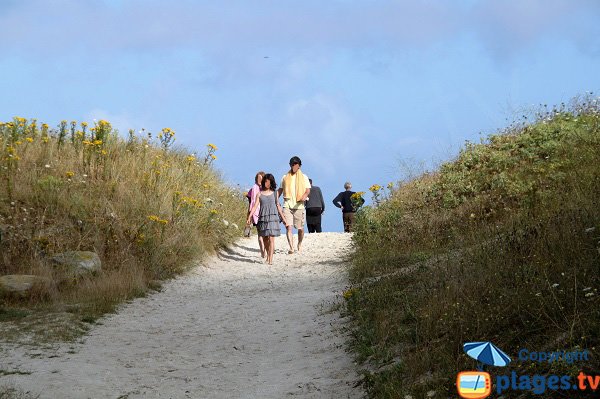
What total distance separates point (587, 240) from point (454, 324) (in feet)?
5.69

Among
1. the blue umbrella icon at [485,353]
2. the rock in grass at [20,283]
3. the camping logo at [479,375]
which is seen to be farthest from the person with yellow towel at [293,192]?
the blue umbrella icon at [485,353]

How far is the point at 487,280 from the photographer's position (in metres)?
7.82

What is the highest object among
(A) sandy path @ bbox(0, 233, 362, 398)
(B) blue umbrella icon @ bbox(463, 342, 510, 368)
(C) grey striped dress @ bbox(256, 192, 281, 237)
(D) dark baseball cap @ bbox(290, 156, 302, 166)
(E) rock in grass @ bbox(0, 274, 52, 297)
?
(D) dark baseball cap @ bbox(290, 156, 302, 166)

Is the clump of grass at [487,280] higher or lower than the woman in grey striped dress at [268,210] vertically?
lower

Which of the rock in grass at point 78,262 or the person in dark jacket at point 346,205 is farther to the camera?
the person in dark jacket at point 346,205

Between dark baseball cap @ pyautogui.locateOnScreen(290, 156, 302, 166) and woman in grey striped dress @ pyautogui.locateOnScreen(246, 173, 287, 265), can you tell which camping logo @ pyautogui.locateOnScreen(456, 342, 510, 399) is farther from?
dark baseball cap @ pyautogui.locateOnScreen(290, 156, 302, 166)

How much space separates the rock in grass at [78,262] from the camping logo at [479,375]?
9.09m

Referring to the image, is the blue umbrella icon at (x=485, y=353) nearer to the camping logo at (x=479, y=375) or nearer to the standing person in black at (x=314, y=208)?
the camping logo at (x=479, y=375)

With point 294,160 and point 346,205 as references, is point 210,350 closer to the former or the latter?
point 294,160

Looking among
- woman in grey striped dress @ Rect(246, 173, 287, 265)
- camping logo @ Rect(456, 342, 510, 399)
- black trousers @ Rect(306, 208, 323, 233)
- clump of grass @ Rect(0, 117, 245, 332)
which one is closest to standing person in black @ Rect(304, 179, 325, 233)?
black trousers @ Rect(306, 208, 323, 233)

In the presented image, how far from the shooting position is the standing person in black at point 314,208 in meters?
22.3

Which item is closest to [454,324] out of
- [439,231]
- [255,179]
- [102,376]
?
[102,376]

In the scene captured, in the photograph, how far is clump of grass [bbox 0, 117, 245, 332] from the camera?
1361 centimetres

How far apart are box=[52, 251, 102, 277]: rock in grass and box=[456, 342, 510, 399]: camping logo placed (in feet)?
29.8
